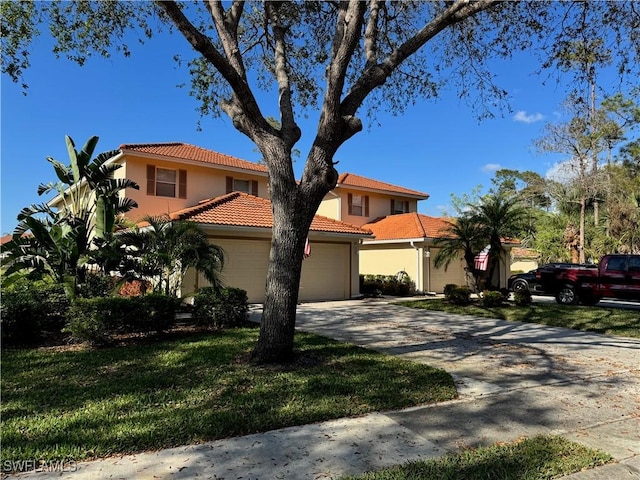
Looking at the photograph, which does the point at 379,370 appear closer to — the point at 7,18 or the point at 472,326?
the point at 472,326

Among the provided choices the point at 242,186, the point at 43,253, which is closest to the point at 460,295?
the point at 242,186

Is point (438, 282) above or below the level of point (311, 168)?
below

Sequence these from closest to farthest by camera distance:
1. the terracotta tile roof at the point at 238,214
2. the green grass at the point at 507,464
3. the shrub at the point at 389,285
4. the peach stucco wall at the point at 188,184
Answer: the green grass at the point at 507,464
the terracotta tile roof at the point at 238,214
the peach stucco wall at the point at 188,184
the shrub at the point at 389,285

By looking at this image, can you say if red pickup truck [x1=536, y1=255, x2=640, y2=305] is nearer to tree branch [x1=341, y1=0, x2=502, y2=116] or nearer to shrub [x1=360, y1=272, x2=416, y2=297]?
shrub [x1=360, y1=272, x2=416, y2=297]

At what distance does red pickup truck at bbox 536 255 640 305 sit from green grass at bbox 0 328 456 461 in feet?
41.1

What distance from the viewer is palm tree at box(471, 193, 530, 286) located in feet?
52.5

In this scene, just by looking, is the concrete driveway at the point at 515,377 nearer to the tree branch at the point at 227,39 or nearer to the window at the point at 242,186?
the tree branch at the point at 227,39

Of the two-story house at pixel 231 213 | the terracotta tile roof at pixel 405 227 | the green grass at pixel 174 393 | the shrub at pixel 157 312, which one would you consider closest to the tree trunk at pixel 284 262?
the green grass at pixel 174 393

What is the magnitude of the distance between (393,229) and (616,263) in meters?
10.3

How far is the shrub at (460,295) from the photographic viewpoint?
1603 centimetres

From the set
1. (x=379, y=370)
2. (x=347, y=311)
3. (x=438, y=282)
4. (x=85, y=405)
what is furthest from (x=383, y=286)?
(x=85, y=405)

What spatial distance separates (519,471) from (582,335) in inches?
337

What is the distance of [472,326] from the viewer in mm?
11625

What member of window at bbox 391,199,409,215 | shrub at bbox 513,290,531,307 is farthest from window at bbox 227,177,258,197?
shrub at bbox 513,290,531,307
